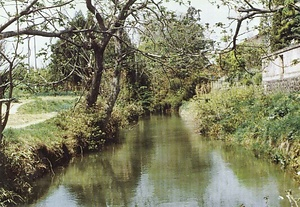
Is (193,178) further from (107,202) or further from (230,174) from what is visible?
(107,202)

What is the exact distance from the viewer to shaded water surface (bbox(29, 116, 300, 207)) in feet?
35.6

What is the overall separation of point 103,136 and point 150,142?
212cm

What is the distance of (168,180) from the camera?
12.9m

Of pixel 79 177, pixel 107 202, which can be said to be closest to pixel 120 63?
pixel 79 177

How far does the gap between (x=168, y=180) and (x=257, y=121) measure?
651 centimetres

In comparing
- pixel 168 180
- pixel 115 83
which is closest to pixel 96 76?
pixel 115 83

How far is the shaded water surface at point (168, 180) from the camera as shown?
35.6 ft

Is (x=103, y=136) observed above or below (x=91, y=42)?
below

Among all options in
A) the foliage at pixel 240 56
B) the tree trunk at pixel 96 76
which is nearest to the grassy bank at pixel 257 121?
the foliage at pixel 240 56

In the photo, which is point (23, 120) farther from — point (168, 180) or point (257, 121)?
point (168, 180)

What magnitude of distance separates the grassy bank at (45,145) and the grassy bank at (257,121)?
170 inches

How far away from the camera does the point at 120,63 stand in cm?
2003

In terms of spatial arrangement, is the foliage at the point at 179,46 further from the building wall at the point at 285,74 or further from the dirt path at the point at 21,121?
the dirt path at the point at 21,121

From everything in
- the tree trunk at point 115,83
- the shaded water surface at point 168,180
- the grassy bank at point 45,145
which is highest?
the tree trunk at point 115,83
